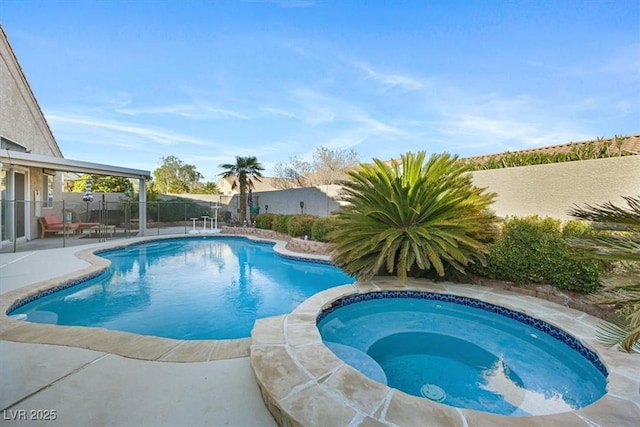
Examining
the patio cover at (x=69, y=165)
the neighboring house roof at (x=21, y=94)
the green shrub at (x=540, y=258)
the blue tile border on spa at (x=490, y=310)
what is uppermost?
the neighboring house roof at (x=21, y=94)

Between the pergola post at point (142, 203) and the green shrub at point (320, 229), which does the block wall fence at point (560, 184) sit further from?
the pergola post at point (142, 203)

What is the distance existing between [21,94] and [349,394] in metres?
14.5

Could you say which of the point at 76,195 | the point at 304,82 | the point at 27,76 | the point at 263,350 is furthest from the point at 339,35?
the point at 76,195

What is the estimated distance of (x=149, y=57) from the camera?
8664 mm

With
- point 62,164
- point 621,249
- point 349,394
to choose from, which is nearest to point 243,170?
point 62,164

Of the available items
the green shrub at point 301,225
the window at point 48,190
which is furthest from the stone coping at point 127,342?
the window at point 48,190

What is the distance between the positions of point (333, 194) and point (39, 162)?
9493 mm

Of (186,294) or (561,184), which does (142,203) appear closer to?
Result: (186,294)

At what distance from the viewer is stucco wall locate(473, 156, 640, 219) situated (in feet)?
17.0

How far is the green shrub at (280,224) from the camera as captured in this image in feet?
41.4

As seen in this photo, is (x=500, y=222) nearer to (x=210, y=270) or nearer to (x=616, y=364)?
(x=616, y=364)

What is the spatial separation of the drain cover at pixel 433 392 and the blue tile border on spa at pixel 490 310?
4.70 ft

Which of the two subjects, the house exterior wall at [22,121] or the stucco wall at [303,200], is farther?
the stucco wall at [303,200]

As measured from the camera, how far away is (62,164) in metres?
9.67
